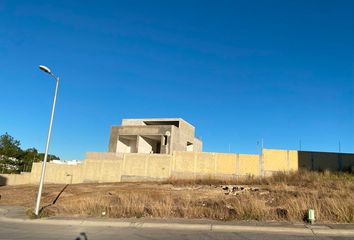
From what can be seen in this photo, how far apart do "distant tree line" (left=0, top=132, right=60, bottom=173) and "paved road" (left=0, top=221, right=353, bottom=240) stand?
66932 mm

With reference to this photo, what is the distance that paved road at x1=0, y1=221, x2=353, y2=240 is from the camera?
36.9 feet

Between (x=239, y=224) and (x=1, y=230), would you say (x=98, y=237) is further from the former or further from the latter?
(x=239, y=224)

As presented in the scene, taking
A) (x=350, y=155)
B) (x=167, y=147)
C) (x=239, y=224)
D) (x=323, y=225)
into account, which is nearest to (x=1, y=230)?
(x=239, y=224)

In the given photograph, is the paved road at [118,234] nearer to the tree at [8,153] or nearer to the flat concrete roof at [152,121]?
the flat concrete roof at [152,121]

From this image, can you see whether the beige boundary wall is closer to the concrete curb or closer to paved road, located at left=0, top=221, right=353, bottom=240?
the concrete curb

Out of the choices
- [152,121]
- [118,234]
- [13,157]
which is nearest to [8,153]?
[13,157]

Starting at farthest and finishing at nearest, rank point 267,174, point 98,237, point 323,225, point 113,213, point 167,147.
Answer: point 167,147 → point 267,174 → point 113,213 → point 323,225 → point 98,237

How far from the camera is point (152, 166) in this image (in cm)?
4453

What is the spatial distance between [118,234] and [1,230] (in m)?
4.79

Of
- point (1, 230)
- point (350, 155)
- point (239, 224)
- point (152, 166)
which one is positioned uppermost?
point (350, 155)

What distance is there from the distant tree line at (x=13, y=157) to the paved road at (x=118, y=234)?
66.9 meters

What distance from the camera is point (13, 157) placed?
78062 millimetres

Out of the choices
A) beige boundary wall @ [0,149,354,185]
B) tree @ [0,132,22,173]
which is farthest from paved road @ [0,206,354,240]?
tree @ [0,132,22,173]

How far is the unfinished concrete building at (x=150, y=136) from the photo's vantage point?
174 feet
